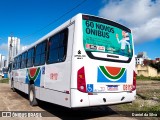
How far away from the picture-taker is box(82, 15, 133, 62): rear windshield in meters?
7.60

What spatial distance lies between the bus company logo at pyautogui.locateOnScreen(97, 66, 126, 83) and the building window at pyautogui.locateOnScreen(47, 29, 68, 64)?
1261 mm

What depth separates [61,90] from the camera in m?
7.80

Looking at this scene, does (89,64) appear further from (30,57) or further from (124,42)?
(30,57)

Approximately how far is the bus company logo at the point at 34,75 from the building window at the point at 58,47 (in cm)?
153

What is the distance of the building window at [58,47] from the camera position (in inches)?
312

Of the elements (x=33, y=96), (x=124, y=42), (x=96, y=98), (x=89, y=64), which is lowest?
(x=33, y=96)

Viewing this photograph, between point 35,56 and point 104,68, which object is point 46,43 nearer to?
point 35,56

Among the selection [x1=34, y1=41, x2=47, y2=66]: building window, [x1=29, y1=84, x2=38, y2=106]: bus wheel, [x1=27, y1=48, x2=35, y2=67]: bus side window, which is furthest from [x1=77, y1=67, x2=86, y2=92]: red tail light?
[x1=27, y1=48, x2=35, y2=67]: bus side window

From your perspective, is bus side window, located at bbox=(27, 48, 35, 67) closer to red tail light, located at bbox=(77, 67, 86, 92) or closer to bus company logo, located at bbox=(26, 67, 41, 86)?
bus company logo, located at bbox=(26, 67, 41, 86)

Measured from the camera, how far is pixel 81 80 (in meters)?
7.21

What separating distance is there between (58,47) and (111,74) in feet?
6.55

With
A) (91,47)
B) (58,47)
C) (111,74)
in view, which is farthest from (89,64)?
→ (58,47)

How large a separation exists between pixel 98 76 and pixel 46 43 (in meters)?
3.18

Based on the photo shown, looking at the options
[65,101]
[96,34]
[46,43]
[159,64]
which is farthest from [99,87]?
[159,64]
